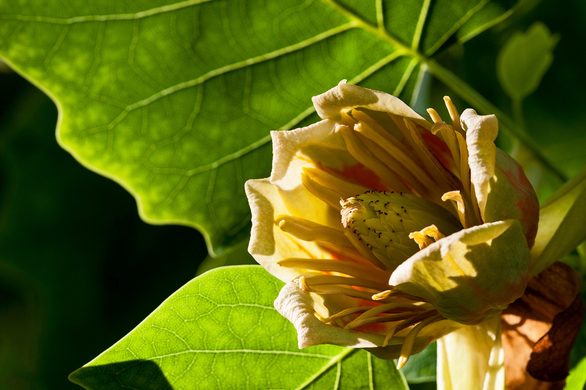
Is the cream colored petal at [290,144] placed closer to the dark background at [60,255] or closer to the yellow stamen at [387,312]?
the yellow stamen at [387,312]

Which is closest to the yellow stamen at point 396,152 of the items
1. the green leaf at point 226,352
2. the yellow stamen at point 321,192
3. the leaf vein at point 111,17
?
the yellow stamen at point 321,192

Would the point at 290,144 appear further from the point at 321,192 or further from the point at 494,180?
the point at 494,180

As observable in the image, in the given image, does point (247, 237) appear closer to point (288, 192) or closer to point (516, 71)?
point (288, 192)

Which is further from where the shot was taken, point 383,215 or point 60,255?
point 60,255

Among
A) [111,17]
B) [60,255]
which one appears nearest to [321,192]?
[111,17]

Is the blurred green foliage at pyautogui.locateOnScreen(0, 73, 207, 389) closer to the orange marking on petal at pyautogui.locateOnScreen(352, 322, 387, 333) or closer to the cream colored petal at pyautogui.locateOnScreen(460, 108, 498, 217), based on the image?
the orange marking on petal at pyautogui.locateOnScreen(352, 322, 387, 333)

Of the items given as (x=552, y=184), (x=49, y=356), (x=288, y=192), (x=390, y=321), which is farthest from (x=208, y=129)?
(x=49, y=356)
